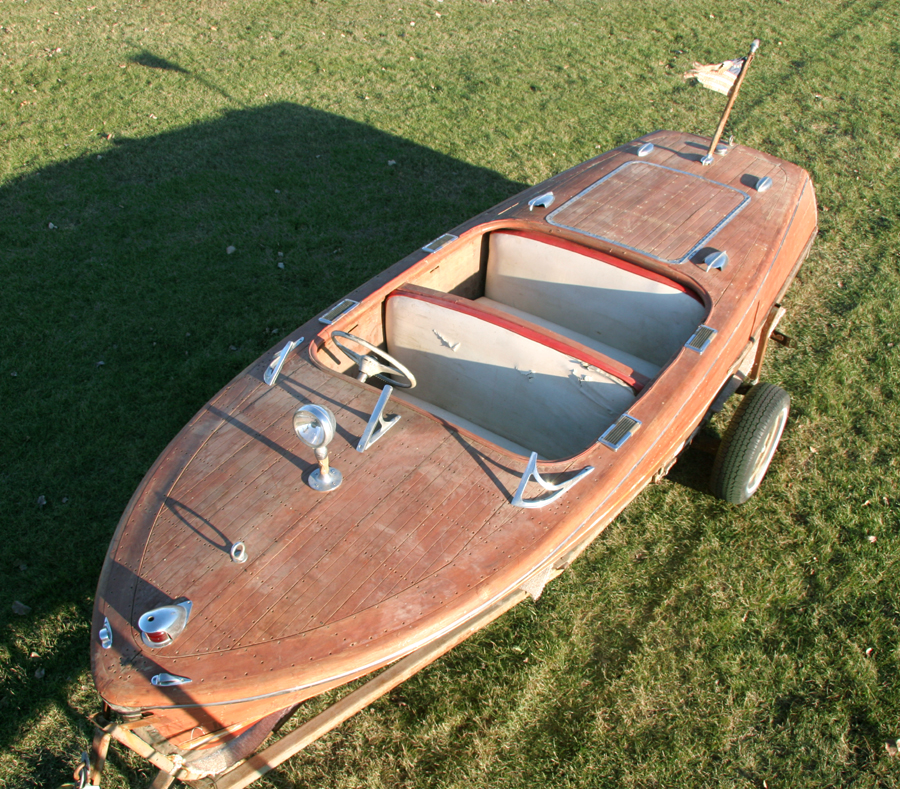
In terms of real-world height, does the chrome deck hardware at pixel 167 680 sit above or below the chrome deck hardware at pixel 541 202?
below

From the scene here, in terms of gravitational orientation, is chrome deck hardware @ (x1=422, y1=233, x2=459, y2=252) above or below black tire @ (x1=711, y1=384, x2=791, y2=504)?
above

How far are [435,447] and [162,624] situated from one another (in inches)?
58.8

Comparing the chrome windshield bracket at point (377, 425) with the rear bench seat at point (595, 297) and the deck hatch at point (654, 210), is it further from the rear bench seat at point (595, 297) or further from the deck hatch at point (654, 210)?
the deck hatch at point (654, 210)

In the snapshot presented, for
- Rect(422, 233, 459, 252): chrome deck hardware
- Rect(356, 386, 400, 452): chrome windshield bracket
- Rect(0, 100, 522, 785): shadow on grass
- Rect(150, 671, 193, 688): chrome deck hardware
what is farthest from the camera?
Rect(422, 233, 459, 252): chrome deck hardware

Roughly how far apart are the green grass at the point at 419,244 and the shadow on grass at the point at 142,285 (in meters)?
0.03

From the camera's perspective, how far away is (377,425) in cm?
359

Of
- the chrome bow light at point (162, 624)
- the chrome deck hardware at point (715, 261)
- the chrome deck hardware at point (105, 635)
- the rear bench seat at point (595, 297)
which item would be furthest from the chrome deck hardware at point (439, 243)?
the chrome deck hardware at point (105, 635)

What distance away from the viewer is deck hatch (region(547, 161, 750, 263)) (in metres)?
4.75

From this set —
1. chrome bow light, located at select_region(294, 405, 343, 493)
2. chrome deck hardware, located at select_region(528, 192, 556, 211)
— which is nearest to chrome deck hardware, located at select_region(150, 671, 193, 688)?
chrome bow light, located at select_region(294, 405, 343, 493)

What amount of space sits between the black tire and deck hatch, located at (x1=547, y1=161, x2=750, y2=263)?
1108mm

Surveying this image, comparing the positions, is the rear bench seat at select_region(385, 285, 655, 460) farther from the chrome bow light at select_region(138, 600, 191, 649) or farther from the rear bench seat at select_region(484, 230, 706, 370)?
the chrome bow light at select_region(138, 600, 191, 649)

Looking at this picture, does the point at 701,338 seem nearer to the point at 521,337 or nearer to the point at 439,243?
the point at 521,337

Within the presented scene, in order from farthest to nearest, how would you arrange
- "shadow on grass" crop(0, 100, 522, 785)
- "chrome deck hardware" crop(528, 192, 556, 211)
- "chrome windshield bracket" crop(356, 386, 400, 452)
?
"chrome deck hardware" crop(528, 192, 556, 211), "shadow on grass" crop(0, 100, 522, 785), "chrome windshield bracket" crop(356, 386, 400, 452)

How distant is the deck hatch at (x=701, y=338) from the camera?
158 inches
